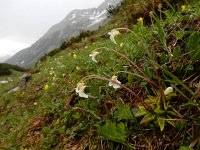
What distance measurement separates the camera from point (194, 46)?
10.3 ft

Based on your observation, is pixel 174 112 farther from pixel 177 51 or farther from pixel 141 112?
Result: pixel 177 51

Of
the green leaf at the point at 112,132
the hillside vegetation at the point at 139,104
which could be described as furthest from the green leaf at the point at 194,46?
the green leaf at the point at 112,132

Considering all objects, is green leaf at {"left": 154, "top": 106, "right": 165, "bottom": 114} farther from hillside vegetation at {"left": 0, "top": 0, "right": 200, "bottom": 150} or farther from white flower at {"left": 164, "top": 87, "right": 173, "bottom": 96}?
white flower at {"left": 164, "top": 87, "right": 173, "bottom": 96}

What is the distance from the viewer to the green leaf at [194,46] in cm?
305

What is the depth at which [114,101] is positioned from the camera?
12.4 ft

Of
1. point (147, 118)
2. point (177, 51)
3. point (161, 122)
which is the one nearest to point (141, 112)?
point (147, 118)

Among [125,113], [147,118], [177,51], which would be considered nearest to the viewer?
[147,118]

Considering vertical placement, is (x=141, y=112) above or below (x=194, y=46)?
below

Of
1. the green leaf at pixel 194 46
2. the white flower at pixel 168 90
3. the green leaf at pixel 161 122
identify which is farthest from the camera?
the green leaf at pixel 194 46

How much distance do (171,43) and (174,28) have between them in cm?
26

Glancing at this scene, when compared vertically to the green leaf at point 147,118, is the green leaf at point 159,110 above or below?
above

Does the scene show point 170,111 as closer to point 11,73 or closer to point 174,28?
point 174,28

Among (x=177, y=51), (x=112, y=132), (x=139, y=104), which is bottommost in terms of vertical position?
(x=139, y=104)

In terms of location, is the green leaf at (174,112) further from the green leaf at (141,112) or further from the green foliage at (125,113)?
the green foliage at (125,113)
